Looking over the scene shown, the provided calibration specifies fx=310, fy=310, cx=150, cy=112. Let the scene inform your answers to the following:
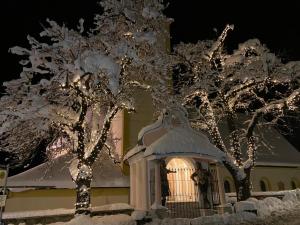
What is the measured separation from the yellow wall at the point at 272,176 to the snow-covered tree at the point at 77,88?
12293 millimetres

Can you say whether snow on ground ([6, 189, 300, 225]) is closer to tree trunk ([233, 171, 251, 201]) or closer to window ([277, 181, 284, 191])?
tree trunk ([233, 171, 251, 201])

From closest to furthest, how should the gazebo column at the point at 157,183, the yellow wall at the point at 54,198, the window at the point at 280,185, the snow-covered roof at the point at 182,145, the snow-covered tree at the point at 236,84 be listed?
the gazebo column at the point at 157,183 < the snow-covered roof at the point at 182,145 < the yellow wall at the point at 54,198 < the snow-covered tree at the point at 236,84 < the window at the point at 280,185

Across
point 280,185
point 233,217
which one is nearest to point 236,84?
point 233,217

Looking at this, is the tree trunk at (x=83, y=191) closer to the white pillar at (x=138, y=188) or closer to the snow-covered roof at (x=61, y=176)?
the white pillar at (x=138, y=188)

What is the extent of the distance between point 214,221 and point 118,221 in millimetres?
4084

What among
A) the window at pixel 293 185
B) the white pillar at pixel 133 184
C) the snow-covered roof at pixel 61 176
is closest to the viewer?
the snow-covered roof at pixel 61 176

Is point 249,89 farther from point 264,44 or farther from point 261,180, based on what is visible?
point 261,180

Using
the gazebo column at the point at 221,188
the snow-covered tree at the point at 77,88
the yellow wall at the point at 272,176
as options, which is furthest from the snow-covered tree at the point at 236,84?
the yellow wall at the point at 272,176

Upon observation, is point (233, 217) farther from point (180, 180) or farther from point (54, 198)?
point (54, 198)

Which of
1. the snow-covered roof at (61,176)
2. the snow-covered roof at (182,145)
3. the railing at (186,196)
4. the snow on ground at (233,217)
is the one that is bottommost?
the snow on ground at (233,217)

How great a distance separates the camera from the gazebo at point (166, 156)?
1471cm

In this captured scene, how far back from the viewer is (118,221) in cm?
1325

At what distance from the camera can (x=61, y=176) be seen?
17.6 metres

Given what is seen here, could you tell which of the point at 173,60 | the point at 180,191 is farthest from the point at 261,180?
the point at 173,60
